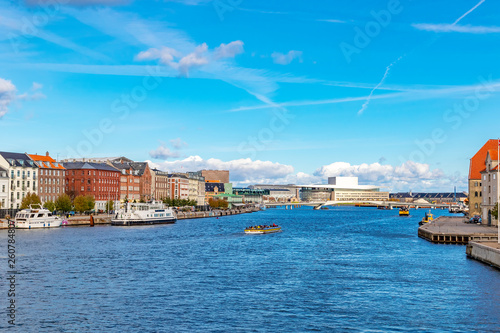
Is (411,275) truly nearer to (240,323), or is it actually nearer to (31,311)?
(240,323)

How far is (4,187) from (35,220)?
1280 inches

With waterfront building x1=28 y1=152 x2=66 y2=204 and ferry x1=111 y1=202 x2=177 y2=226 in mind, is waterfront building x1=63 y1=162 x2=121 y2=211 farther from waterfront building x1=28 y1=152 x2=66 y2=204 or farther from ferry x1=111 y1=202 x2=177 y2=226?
ferry x1=111 y1=202 x2=177 y2=226

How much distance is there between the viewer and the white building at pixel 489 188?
100812mm

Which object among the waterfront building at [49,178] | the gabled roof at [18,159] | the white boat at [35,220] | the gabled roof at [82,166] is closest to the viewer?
the white boat at [35,220]

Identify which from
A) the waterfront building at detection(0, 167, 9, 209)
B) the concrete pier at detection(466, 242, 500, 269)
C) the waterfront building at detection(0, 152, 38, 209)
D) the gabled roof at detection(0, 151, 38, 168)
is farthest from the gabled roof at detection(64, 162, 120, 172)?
the concrete pier at detection(466, 242, 500, 269)

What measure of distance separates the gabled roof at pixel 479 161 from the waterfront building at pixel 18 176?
10760 cm

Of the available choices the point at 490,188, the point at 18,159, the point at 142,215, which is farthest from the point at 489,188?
the point at 18,159

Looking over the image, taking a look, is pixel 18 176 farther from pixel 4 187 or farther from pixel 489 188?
pixel 489 188

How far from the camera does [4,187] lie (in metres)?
141

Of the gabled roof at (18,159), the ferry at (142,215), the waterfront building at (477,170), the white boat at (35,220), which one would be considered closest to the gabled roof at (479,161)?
the waterfront building at (477,170)

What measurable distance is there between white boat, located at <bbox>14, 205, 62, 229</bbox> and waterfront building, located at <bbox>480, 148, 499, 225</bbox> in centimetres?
8507

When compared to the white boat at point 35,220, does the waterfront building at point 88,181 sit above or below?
above

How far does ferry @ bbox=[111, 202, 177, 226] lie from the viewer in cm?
13312

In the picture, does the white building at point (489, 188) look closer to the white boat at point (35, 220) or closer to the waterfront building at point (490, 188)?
the waterfront building at point (490, 188)
